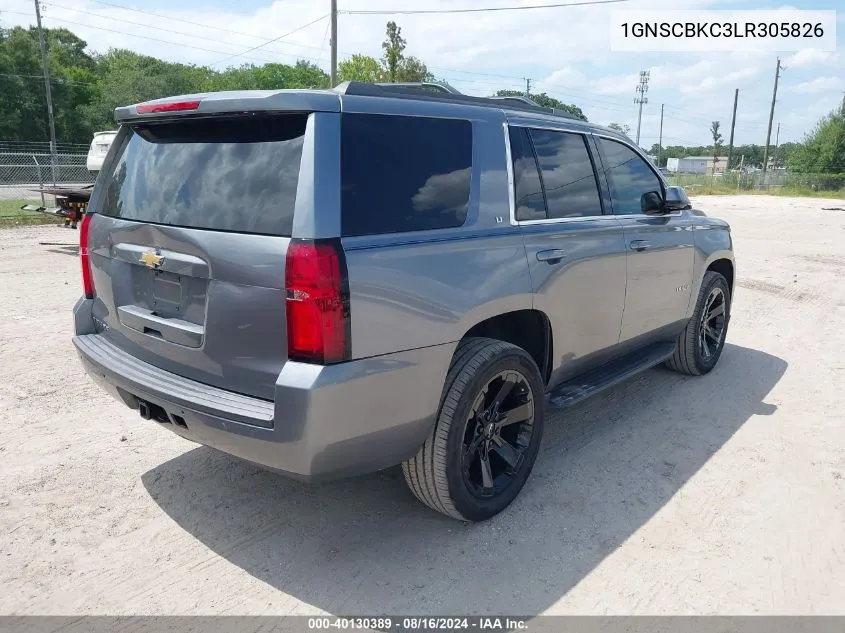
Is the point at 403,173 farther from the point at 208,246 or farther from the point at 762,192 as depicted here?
the point at 762,192

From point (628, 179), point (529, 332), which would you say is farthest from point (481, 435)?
point (628, 179)

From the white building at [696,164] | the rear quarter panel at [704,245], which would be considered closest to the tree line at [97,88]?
the rear quarter panel at [704,245]

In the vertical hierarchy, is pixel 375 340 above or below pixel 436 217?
below

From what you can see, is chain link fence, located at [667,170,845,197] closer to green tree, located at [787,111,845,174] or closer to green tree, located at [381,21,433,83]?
green tree, located at [787,111,845,174]

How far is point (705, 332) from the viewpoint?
553 centimetres

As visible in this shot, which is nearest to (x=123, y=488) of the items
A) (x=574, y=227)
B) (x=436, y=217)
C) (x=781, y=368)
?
(x=436, y=217)

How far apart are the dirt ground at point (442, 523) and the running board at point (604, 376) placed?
0.43 m

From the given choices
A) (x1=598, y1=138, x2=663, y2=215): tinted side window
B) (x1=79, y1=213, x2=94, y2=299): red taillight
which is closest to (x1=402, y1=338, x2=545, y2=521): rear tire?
(x1=598, y1=138, x2=663, y2=215): tinted side window

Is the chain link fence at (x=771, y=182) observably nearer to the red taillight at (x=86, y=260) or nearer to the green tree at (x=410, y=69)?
the green tree at (x=410, y=69)

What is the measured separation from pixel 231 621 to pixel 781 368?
17.1ft

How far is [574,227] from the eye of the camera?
3703mm

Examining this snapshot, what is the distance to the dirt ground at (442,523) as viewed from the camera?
2.72 metres

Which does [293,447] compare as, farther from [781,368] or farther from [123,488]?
[781,368]

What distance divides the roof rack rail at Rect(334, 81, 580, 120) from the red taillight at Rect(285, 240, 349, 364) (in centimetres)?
75
